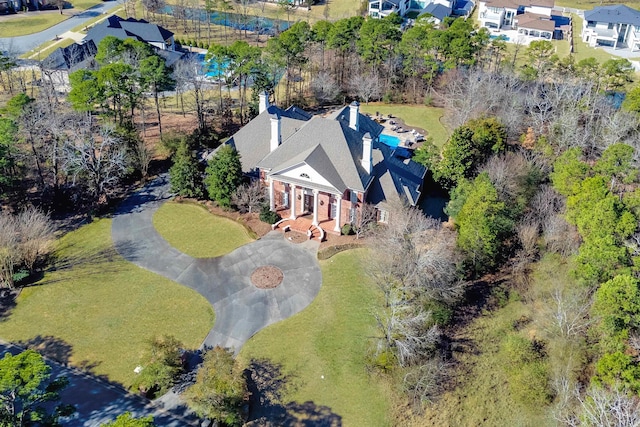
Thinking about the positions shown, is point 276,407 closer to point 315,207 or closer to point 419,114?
point 315,207

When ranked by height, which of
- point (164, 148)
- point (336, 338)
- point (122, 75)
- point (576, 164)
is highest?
point (122, 75)

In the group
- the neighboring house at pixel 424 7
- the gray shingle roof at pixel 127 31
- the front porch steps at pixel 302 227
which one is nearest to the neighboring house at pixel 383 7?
the neighboring house at pixel 424 7

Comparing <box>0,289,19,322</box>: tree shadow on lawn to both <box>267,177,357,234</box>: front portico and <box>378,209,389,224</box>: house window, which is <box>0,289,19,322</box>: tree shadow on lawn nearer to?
<box>267,177,357,234</box>: front portico

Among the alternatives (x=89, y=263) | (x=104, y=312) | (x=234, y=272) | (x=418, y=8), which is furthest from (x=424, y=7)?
(x=104, y=312)

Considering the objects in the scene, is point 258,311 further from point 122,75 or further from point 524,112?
point 524,112

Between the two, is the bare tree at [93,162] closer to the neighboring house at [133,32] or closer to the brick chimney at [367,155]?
the brick chimney at [367,155]

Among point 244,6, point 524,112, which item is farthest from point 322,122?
point 244,6
